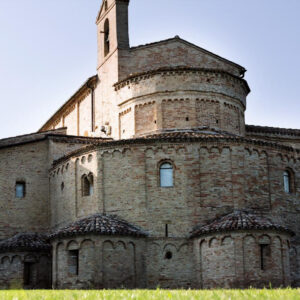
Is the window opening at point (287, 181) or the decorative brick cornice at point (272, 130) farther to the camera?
the decorative brick cornice at point (272, 130)

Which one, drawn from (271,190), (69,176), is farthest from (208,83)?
(69,176)

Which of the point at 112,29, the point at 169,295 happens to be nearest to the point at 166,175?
the point at 112,29

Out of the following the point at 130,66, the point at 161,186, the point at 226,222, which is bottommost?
the point at 226,222

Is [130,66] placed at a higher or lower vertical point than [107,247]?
higher

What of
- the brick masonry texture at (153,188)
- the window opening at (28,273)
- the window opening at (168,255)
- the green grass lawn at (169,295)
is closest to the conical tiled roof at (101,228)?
the brick masonry texture at (153,188)

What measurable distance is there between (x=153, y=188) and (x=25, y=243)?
5999mm

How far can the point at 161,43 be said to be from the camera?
93.4 ft

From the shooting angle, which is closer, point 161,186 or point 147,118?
point 161,186

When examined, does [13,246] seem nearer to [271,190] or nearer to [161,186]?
[161,186]

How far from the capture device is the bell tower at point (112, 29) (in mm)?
28641

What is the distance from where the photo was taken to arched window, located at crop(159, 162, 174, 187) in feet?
76.8

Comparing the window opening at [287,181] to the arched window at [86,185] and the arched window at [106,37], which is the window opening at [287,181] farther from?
the arched window at [106,37]

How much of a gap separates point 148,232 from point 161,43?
9.82 metres

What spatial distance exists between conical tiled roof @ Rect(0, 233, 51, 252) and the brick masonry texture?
6 cm
